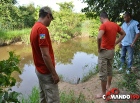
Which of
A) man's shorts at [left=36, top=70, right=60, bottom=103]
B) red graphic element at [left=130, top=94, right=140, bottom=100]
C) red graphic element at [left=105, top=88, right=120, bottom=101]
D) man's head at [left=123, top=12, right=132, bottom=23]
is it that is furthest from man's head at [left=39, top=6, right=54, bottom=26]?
man's head at [left=123, top=12, right=132, bottom=23]

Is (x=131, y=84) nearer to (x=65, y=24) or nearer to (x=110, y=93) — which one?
(x=110, y=93)

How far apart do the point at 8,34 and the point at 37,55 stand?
13.6 meters

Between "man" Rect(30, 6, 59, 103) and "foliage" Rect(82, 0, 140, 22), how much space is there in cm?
205

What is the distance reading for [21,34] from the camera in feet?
52.0

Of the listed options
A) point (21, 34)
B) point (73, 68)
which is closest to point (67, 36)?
point (21, 34)

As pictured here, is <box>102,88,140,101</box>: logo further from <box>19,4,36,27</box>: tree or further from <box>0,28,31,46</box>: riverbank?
<box>19,4,36,27</box>: tree

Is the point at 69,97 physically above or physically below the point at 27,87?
above

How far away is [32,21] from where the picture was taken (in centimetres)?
1983

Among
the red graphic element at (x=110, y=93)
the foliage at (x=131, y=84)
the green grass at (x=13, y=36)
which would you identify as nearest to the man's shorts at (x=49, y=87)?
the red graphic element at (x=110, y=93)

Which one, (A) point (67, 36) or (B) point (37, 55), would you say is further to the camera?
(A) point (67, 36)

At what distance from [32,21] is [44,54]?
60.3 feet

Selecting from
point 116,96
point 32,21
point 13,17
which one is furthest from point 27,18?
point 116,96

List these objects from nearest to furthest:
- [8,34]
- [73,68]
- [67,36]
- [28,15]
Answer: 1. [73,68]
2. [8,34]
3. [67,36]
4. [28,15]

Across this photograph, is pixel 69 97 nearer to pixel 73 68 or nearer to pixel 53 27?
pixel 73 68
